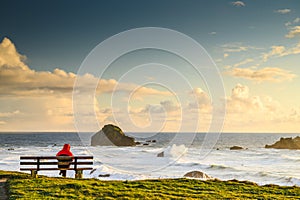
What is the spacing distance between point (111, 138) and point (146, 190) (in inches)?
3470

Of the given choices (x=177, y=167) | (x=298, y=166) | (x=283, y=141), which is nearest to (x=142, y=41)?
(x=177, y=167)

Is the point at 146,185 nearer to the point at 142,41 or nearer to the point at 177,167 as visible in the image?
the point at 142,41

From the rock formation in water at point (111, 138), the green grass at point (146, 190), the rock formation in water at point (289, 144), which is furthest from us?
the rock formation in water at point (111, 138)

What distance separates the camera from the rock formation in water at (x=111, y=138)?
101m

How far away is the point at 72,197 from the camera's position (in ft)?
44.5

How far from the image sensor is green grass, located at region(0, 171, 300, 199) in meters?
14.1

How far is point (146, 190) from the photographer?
16016 mm

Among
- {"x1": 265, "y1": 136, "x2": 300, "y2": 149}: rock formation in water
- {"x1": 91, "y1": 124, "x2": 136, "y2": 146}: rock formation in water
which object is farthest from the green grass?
{"x1": 91, "y1": 124, "x2": 136, "y2": 146}: rock formation in water

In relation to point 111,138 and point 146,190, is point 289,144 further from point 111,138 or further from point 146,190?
point 146,190

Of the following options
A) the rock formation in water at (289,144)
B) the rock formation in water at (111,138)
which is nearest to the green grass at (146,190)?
the rock formation in water at (289,144)

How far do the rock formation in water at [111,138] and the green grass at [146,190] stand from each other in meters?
81.8

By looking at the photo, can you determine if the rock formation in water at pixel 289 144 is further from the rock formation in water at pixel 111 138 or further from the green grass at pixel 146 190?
the green grass at pixel 146 190

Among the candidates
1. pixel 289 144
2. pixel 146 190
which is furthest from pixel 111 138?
pixel 146 190

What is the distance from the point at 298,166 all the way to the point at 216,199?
136 ft
